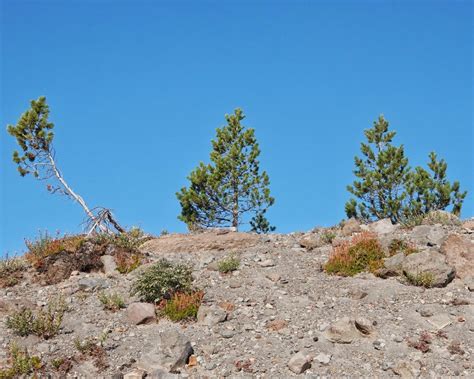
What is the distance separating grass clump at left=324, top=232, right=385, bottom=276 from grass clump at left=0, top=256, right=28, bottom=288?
8.57 m

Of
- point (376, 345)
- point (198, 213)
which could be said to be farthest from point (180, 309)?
point (198, 213)

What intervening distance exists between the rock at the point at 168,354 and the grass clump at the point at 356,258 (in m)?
5.38

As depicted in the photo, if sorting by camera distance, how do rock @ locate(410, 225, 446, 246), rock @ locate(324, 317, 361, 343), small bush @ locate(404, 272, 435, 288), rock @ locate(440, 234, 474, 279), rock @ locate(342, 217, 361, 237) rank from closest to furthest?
1. rock @ locate(324, 317, 361, 343)
2. small bush @ locate(404, 272, 435, 288)
3. rock @ locate(440, 234, 474, 279)
4. rock @ locate(410, 225, 446, 246)
5. rock @ locate(342, 217, 361, 237)

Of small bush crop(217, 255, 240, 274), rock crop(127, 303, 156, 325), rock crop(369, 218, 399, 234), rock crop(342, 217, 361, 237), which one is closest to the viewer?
rock crop(127, 303, 156, 325)

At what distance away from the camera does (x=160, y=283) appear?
13.9 metres

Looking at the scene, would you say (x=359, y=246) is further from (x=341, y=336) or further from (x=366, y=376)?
(x=366, y=376)

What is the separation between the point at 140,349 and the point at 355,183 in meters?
20.8

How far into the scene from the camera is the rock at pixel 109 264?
16.4 meters

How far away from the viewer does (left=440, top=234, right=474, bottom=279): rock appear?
47.7 ft

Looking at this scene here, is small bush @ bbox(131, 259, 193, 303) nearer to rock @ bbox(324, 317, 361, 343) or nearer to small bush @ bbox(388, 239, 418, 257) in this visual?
rock @ bbox(324, 317, 361, 343)

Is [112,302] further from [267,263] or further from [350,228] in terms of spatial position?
[350,228]

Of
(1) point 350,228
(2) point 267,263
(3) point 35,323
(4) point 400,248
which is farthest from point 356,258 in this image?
(3) point 35,323

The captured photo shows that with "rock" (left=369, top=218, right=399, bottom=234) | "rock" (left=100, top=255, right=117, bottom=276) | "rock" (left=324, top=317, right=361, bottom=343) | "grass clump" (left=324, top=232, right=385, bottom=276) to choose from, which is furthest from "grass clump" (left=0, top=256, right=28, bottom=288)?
"rock" (left=369, top=218, right=399, bottom=234)

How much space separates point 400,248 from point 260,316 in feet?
17.2
